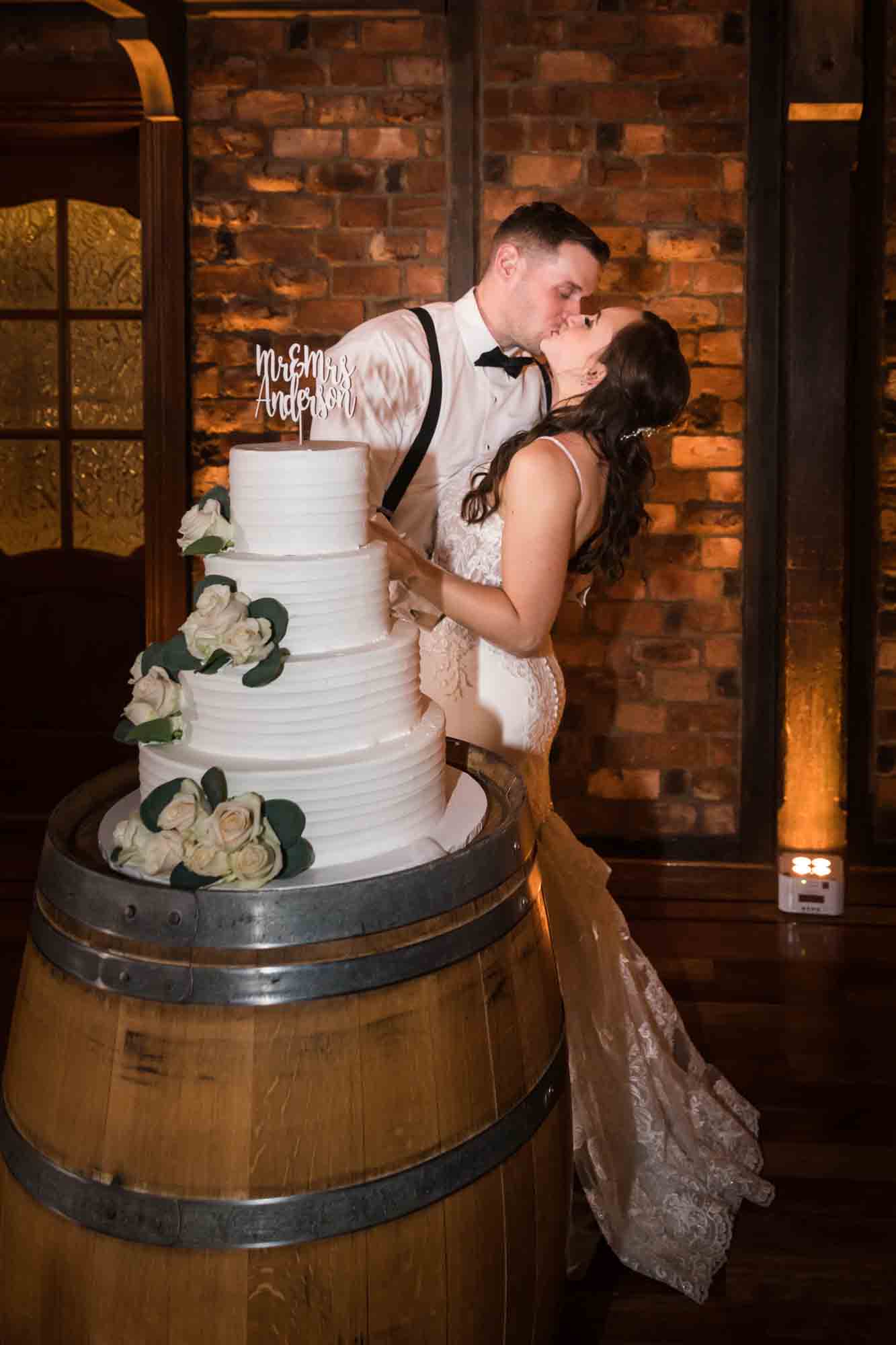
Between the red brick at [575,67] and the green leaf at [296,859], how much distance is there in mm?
3237

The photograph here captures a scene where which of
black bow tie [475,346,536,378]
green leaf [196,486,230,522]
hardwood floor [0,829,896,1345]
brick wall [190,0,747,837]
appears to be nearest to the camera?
green leaf [196,486,230,522]

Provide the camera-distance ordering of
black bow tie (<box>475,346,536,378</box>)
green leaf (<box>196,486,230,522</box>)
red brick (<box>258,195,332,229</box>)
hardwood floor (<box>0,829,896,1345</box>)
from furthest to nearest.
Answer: red brick (<box>258,195,332,229</box>) < black bow tie (<box>475,346,536,378</box>) < hardwood floor (<box>0,829,896,1345</box>) < green leaf (<box>196,486,230,522</box>)

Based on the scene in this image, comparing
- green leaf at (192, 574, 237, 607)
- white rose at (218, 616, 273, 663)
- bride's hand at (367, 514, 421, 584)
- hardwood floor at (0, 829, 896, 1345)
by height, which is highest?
bride's hand at (367, 514, 421, 584)

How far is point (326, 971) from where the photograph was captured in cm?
153

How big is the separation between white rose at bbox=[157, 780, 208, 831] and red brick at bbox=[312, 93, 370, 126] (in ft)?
10.3

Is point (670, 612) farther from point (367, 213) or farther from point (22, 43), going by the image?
point (22, 43)

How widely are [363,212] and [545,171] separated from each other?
1.82 ft

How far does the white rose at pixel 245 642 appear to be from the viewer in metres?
1.65

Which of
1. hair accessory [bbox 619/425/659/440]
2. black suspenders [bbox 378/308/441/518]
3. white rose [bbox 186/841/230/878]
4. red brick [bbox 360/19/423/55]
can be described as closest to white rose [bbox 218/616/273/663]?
white rose [bbox 186/841/230/878]

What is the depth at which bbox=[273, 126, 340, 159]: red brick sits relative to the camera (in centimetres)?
425

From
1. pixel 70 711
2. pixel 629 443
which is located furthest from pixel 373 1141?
pixel 70 711

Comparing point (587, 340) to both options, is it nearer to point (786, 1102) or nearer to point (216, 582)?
point (216, 582)

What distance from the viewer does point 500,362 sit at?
2.89 metres

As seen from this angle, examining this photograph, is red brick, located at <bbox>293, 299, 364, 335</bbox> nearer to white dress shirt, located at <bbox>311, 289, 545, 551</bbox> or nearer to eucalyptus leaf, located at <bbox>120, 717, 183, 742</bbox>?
white dress shirt, located at <bbox>311, 289, 545, 551</bbox>
